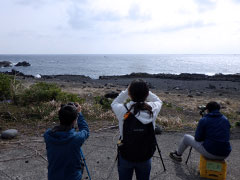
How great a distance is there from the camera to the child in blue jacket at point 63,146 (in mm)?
2492

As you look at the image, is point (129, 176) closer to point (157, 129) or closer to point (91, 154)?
point (91, 154)

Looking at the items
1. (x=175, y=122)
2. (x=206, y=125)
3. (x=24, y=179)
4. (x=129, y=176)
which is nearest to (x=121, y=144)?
(x=129, y=176)

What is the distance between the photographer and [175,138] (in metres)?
5.89

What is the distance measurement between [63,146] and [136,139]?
33.3 inches

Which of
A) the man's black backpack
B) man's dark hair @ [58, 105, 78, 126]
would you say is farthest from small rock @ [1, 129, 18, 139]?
the man's black backpack

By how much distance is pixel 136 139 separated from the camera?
2508 mm

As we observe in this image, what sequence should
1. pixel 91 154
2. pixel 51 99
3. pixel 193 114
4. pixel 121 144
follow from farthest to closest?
pixel 193 114 → pixel 51 99 → pixel 91 154 → pixel 121 144

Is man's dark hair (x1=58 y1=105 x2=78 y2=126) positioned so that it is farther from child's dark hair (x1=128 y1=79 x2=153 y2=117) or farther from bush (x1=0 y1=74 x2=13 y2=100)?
bush (x1=0 y1=74 x2=13 y2=100)

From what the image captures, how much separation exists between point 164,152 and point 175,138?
1.01 m

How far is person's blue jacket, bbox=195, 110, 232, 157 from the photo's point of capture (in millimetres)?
3588

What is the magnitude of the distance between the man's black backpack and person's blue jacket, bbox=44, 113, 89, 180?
1.84 feet

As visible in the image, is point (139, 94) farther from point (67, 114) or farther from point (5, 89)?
point (5, 89)

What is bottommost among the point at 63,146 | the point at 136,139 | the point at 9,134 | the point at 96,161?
the point at 96,161

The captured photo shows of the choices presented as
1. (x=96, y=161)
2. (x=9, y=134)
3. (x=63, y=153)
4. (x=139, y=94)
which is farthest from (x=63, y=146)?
(x=9, y=134)
